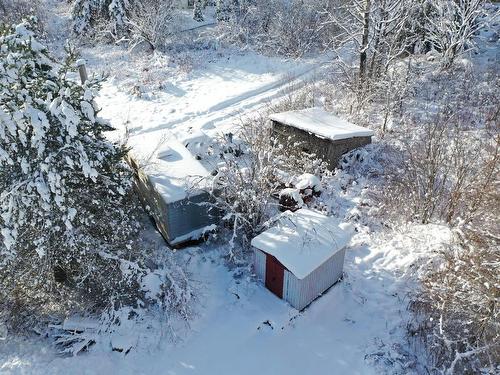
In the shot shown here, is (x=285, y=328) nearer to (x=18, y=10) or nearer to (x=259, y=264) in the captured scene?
(x=259, y=264)

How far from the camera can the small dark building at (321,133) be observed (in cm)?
1495

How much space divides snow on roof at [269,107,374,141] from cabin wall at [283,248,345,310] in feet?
17.4

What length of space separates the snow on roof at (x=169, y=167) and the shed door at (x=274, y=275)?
9.62ft

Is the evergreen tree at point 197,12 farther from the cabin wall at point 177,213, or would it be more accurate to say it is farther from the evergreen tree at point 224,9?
the cabin wall at point 177,213

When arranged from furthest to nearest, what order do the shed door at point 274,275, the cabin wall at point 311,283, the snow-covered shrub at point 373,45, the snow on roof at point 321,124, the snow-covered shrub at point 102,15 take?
the snow-covered shrub at point 102,15 → the snow-covered shrub at point 373,45 → the snow on roof at point 321,124 → the shed door at point 274,275 → the cabin wall at point 311,283

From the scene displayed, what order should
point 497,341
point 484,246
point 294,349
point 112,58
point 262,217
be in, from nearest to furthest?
1. point 497,341
2. point 484,246
3. point 294,349
4. point 262,217
5. point 112,58

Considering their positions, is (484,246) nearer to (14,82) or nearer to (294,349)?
(294,349)

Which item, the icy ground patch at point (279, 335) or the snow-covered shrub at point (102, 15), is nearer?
the icy ground patch at point (279, 335)

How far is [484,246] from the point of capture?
890 centimetres

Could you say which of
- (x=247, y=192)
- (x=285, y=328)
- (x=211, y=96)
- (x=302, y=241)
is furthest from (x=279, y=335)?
(x=211, y=96)

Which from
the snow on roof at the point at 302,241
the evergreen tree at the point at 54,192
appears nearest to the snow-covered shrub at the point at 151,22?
the evergreen tree at the point at 54,192

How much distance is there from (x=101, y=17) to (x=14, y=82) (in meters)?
21.7

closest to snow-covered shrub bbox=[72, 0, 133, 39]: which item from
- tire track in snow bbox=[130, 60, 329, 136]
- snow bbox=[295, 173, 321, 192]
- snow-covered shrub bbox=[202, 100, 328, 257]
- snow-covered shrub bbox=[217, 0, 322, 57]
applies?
snow-covered shrub bbox=[217, 0, 322, 57]

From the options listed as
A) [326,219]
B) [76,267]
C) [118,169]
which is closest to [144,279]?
[76,267]
